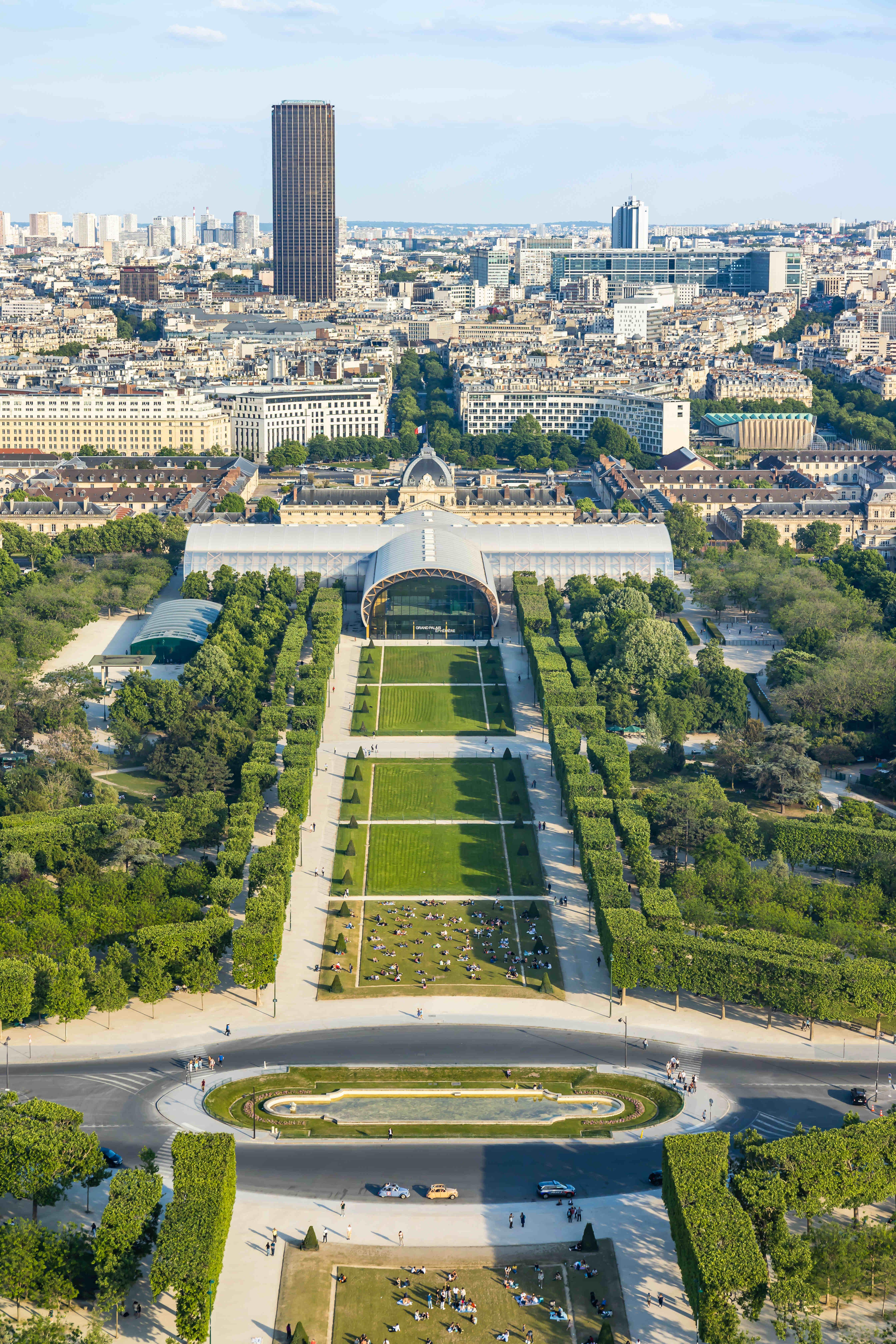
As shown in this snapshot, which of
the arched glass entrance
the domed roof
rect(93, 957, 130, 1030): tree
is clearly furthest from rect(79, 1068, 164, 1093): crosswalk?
the domed roof

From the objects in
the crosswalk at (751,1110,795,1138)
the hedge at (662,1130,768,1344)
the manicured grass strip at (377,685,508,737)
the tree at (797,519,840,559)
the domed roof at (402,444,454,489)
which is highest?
the domed roof at (402,444,454,489)

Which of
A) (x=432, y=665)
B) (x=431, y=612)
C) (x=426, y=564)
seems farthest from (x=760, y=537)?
(x=432, y=665)

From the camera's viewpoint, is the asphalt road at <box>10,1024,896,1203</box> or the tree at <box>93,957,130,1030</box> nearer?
the asphalt road at <box>10,1024,896,1203</box>

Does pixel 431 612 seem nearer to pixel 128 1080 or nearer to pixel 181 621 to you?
pixel 181 621

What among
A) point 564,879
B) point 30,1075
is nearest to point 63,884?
point 30,1075

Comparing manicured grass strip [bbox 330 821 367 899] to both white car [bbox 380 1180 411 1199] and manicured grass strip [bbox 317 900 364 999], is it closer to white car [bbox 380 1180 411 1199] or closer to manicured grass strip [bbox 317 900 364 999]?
manicured grass strip [bbox 317 900 364 999]

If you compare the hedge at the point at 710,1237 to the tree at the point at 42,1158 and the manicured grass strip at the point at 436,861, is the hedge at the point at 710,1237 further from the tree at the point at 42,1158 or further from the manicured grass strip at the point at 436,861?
the manicured grass strip at the point at 436,861
